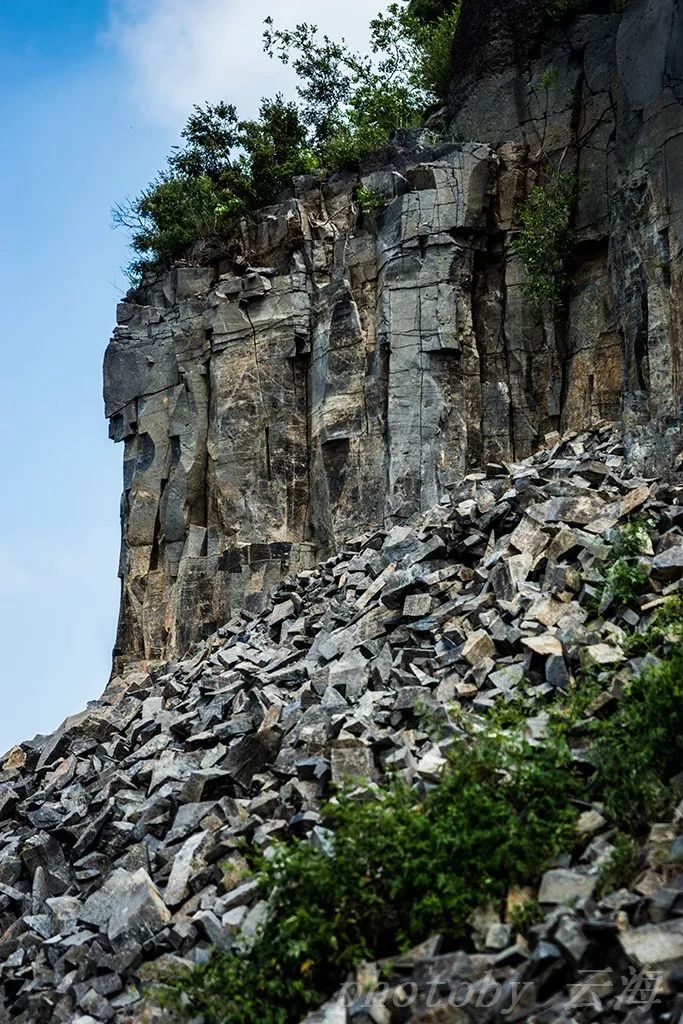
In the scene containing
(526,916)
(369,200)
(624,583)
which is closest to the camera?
(526,916)

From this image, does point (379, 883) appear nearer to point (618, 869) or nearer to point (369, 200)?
point (618, 869)

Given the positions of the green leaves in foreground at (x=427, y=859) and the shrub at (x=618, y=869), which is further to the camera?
the green leaves in foreground at (x=427, y=859)

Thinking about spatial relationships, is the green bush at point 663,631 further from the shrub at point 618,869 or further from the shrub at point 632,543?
the shrub at point 618,869

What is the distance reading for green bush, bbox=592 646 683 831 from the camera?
8461 mm

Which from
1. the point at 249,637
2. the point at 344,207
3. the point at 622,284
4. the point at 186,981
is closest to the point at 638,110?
the point at 622,284

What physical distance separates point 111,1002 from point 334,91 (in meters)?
21.3

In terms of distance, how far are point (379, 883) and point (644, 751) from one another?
2085 millimetres

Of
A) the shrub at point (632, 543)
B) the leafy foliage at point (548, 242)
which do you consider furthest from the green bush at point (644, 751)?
the leafy foliage at point (548, 242)

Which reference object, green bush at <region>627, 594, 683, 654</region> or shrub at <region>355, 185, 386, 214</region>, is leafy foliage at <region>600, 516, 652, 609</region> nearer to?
green bush at <region>627, 594, 683, 654</region>

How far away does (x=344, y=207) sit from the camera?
2277 centimetres

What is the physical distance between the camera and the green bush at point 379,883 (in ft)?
26.7

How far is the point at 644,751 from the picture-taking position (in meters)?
8.66

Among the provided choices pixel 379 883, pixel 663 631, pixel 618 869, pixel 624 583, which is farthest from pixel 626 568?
pixel 379 883

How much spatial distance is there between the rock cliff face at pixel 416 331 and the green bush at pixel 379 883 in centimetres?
858
